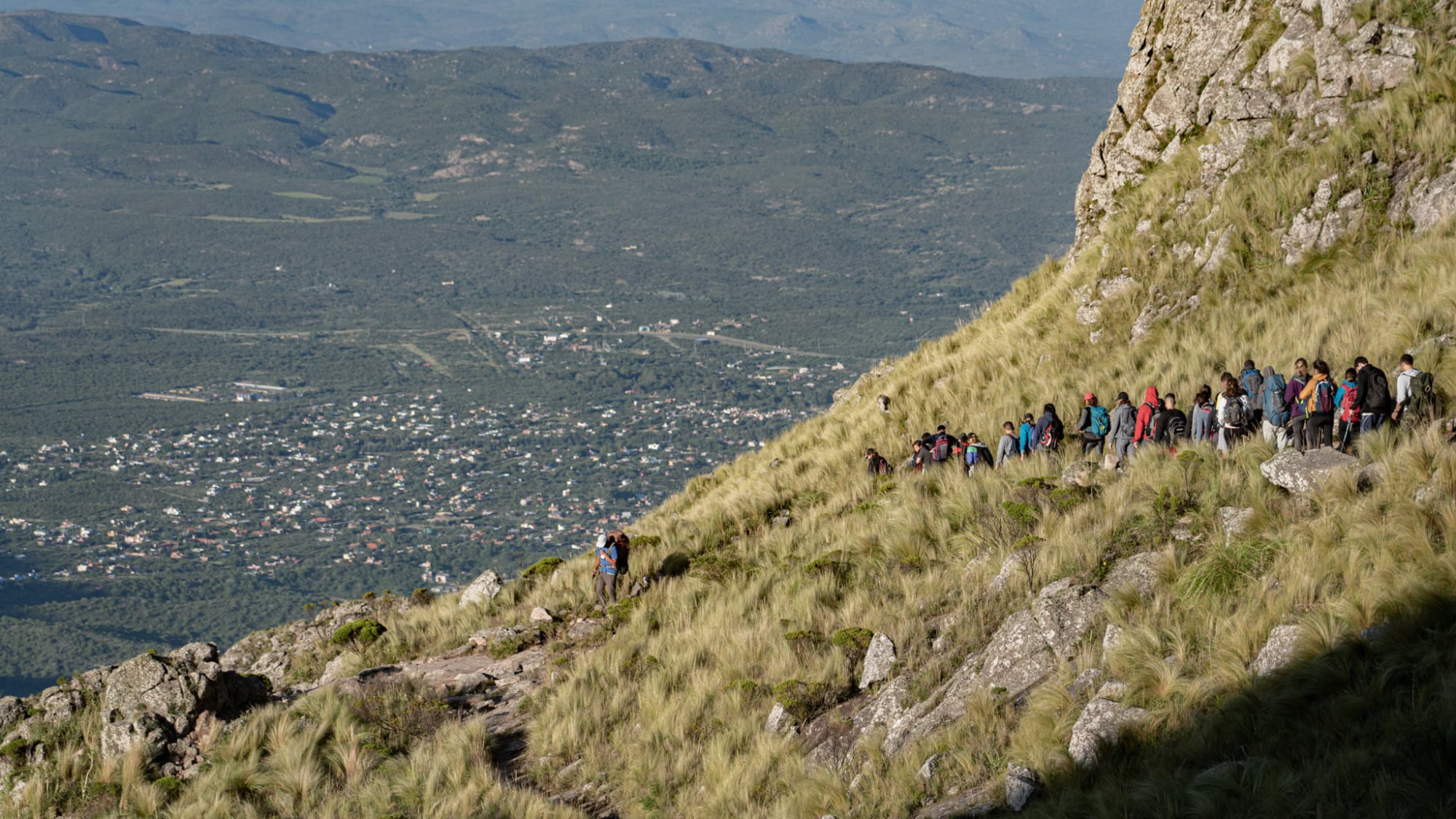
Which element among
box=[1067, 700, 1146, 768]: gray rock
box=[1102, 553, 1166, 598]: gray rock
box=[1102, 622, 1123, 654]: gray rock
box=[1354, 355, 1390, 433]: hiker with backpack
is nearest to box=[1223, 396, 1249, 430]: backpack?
box=[1354, 355, 1390, 433]: hiker with backpack

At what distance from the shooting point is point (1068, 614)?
989cm

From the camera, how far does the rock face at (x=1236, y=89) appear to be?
18.8 m

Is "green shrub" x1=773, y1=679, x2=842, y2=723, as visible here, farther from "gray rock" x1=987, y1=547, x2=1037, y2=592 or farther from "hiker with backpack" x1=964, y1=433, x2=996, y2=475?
"hiker with backpack" x1=964, y1=433, x2=996, y2=475

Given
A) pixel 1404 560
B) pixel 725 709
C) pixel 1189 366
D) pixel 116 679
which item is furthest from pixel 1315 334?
pixel 116 679

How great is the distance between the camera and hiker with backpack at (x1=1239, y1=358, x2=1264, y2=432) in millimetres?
14148

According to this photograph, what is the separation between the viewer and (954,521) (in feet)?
45.3

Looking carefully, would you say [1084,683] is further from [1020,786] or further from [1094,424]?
[1094,424]

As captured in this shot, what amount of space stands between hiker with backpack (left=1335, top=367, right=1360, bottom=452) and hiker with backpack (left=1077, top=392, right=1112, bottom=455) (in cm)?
337

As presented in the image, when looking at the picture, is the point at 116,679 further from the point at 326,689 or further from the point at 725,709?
the point at 725,709

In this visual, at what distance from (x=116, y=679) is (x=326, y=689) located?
7.33ft

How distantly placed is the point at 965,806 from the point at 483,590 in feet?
Answer: 39.8

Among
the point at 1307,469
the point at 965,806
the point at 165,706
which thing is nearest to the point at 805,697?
the point at 965,806

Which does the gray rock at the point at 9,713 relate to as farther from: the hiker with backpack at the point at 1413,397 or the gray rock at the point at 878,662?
the hiker with backpack at the point at 1413,397

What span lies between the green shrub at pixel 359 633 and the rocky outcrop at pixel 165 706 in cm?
433
